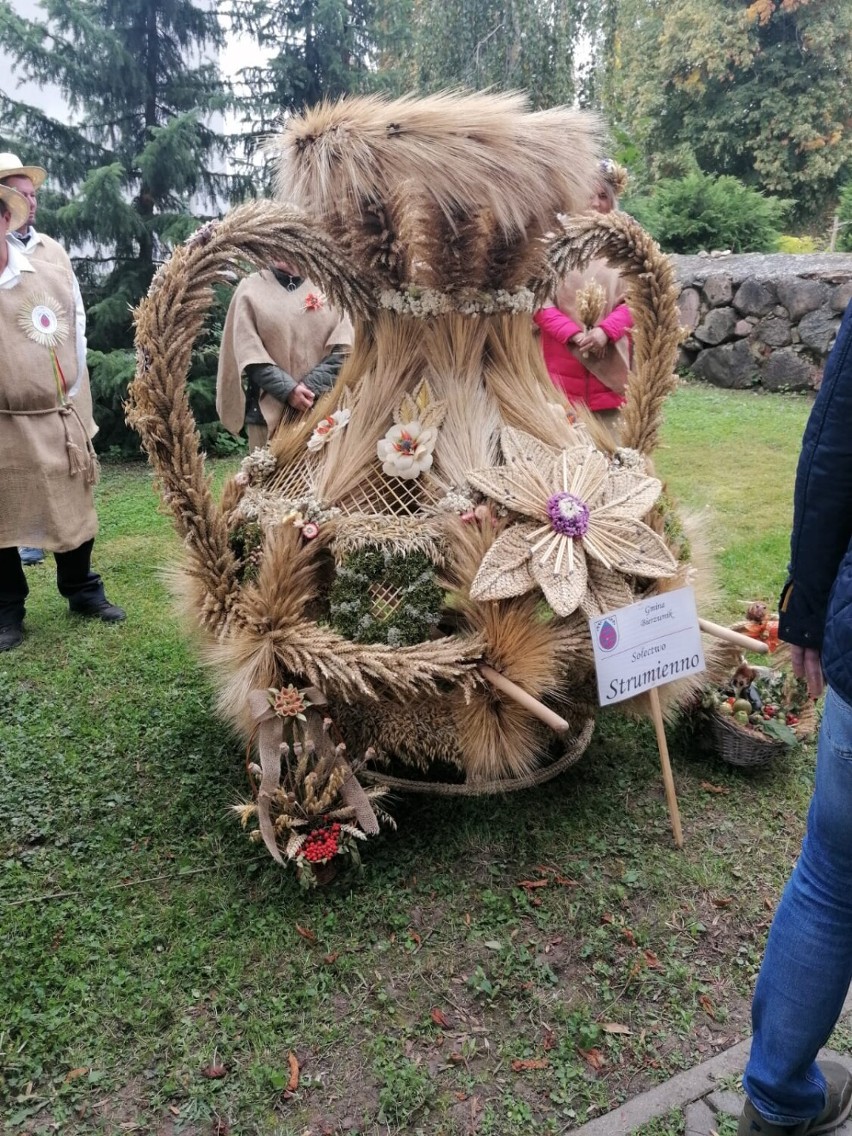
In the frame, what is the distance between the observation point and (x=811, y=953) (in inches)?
55.2

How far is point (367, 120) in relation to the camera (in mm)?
2064

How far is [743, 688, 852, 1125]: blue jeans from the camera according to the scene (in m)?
1.33

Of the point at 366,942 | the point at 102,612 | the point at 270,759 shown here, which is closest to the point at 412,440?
the point at 270,759

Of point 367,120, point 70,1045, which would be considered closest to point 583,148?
point 367,120

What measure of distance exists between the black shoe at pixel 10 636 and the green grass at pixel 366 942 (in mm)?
624

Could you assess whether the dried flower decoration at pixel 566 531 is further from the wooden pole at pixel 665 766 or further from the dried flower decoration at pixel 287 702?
the dried flower decoration at pixel 287 702

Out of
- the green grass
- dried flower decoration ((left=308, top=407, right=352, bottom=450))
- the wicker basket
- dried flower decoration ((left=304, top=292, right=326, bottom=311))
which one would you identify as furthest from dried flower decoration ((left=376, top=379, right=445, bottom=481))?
dried flower decoration ((left=304, top=292, right=326, bottom=311))

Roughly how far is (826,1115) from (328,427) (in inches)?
76.0

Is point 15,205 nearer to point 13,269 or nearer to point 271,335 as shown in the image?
point 13,269

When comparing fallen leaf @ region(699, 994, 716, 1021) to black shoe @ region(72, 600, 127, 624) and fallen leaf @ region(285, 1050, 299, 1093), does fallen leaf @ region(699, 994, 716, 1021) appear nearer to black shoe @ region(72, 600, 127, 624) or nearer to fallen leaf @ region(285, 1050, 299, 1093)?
fallen leaf @ region(285, 1050, 299, 1093)

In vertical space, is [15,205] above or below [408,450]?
above

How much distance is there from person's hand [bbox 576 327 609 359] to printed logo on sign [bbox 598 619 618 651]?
1.95m

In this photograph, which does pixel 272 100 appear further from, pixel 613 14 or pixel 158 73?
pixel 613 14

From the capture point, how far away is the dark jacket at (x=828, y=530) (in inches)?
50.0
